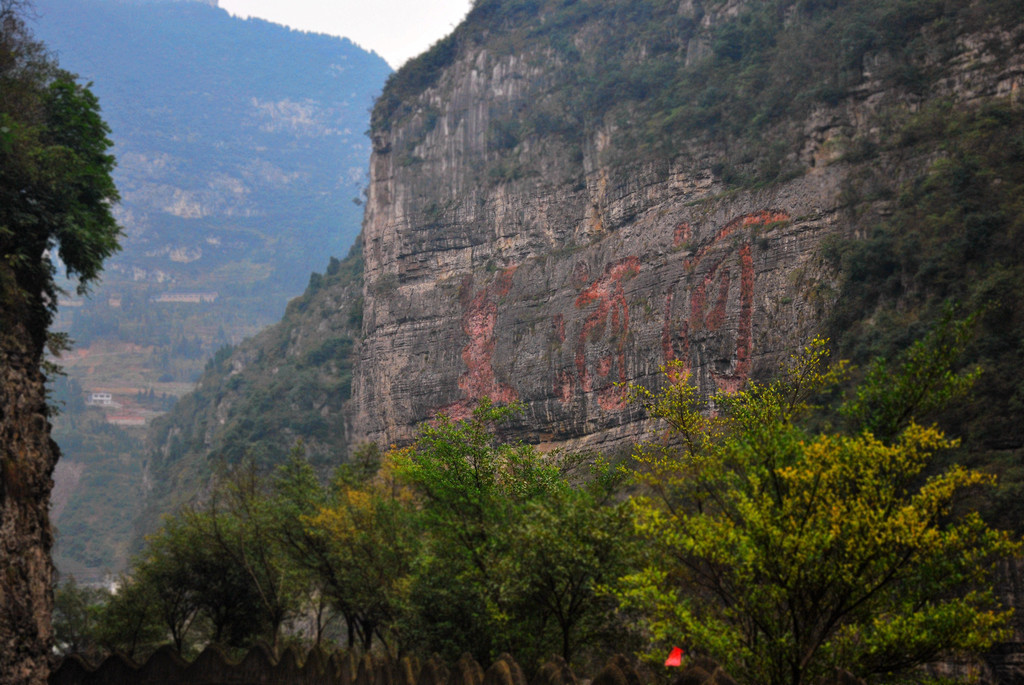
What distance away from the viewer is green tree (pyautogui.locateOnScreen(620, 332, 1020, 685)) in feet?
33.0

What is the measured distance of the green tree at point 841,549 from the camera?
10.1 m

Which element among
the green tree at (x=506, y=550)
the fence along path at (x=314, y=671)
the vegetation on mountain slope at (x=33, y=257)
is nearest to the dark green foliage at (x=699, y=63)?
the green tree at (x=506, y=550)

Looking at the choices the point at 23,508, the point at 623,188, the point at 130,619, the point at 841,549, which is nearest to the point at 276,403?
the point at 623,188

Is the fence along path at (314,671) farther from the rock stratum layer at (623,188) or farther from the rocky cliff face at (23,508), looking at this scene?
the rock stratum layer at (623,188)

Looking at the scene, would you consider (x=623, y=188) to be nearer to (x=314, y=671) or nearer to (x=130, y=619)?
(x=130, y=619)

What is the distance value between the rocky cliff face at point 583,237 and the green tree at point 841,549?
15.1 m

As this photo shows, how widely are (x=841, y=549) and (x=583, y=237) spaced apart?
34.6 meters

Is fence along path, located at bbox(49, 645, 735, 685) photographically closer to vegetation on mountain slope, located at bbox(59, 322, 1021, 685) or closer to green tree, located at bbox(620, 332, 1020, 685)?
green tree, located at bbox(620, 332, 1020, 685)

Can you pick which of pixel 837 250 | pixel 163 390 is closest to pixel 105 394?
pixel 163 390

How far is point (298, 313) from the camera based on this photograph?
8212cm

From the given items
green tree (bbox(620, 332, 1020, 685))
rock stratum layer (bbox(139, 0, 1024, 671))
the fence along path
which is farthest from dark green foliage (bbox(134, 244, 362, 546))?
green tree (bbox(620, 332, 1020, 685))

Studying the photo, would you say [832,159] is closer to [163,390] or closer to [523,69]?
[523,69]

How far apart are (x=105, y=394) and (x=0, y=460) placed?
143 metres

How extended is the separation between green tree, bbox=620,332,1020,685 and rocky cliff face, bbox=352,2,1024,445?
49.6ft
